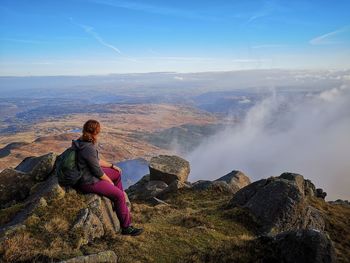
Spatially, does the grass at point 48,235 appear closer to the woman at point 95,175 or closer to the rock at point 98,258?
the rock at point 98,258

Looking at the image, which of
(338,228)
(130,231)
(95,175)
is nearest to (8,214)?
(95,175)

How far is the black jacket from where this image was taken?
714 inches

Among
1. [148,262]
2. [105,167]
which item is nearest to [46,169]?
[105,167]

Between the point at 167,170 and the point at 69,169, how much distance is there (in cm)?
3275

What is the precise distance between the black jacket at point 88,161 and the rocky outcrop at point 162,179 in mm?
25680

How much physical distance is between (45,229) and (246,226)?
15.2 meters

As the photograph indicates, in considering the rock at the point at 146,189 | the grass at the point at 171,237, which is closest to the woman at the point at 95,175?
the grass at the point at 171,237

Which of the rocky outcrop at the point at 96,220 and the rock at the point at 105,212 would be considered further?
the rock at the point at 105,212

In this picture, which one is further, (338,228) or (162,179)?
(162,179)

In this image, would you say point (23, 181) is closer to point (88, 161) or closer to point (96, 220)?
point (96, 220)

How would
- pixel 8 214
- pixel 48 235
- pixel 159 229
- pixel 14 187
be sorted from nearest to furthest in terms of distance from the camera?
pixel 48 235
pixel 8 214
pixel 159 229
pixel 14 187

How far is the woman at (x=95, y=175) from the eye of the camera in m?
Result: 18.1

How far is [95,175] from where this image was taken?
746 inches

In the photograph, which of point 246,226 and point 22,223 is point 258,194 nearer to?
point 246,226
